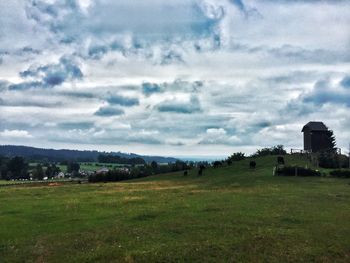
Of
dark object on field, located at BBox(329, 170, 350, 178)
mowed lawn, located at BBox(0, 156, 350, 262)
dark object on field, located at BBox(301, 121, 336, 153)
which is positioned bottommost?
mowed lawn, located at BBox(0, 156, 350, 262)

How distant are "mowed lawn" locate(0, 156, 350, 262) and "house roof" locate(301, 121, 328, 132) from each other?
60.7 meters

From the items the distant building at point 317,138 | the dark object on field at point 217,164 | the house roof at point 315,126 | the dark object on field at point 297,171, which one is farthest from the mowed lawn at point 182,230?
the house roof at point 315,126

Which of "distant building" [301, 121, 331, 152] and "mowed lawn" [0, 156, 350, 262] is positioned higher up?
"distant building" [301, 121, 331, 152]

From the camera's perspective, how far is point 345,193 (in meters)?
45.5

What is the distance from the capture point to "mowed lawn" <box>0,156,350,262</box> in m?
21.6

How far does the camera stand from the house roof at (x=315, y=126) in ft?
333

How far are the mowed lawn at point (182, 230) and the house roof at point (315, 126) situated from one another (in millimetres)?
60668

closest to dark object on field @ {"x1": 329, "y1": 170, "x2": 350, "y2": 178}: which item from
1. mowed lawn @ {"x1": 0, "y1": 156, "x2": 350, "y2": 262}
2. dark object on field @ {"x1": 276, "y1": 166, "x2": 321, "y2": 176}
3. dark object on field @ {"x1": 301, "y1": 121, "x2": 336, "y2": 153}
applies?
dark object on field @ {"x1": 276, "y1": 166, "x2": 321, "y2": 176}

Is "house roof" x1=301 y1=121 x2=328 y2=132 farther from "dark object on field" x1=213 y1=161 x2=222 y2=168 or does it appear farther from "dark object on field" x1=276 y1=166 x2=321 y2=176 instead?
"dark object on field" x1=276 y1=166 x2=321 y2=176

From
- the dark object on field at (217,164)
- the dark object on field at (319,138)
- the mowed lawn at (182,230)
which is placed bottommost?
the mowed lawn at (182,230)

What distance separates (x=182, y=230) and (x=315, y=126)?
82.8 metres

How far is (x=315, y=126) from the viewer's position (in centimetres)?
10269

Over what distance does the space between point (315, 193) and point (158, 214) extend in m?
19.7

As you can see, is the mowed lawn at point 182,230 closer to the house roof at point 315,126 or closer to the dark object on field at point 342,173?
the dark object on field at point 342,173
